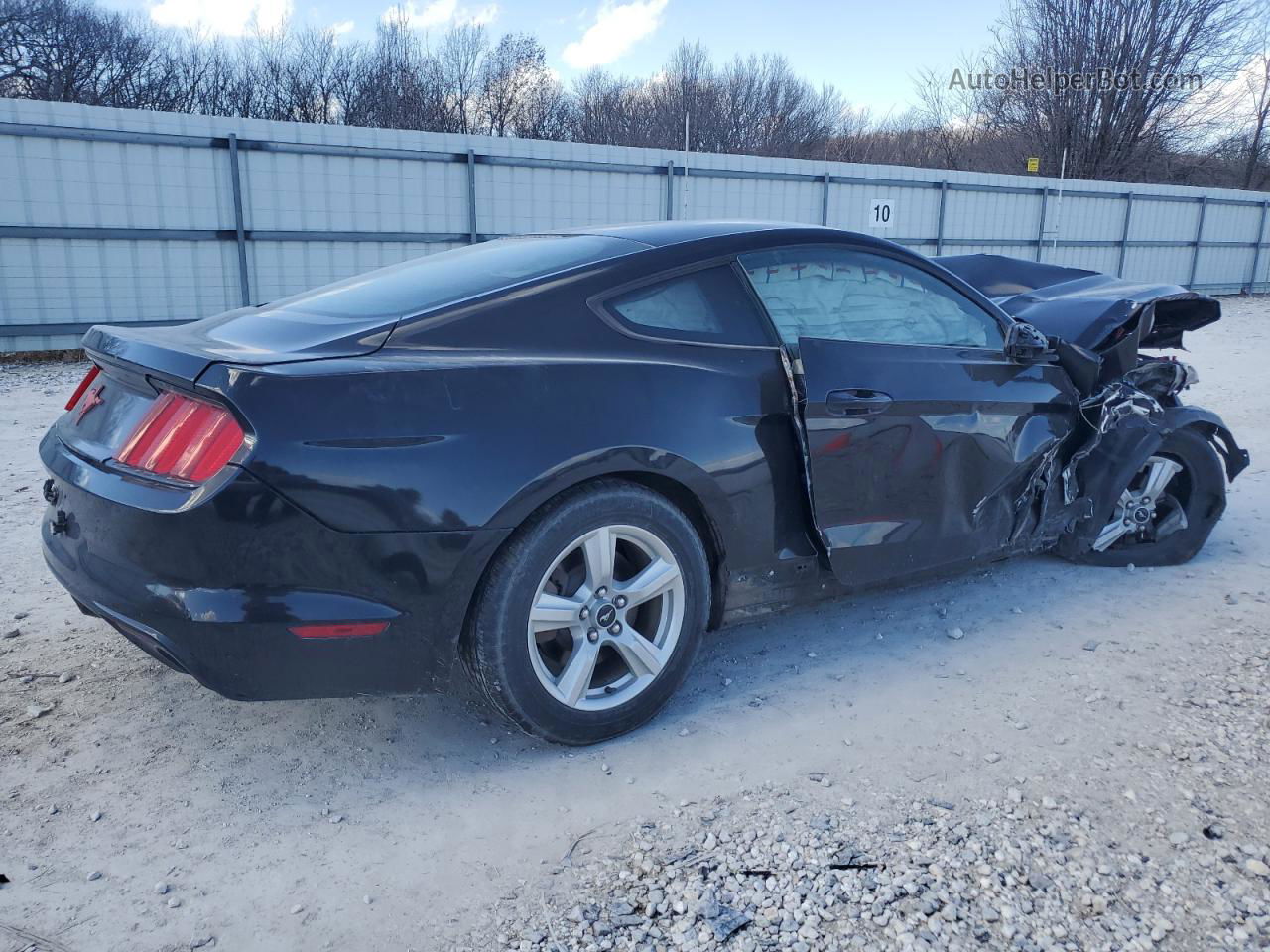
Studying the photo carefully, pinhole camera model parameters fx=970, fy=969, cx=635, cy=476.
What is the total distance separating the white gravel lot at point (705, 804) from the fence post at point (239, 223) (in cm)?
887

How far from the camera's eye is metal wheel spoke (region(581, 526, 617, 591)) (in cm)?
272

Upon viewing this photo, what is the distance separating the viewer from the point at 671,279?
302 centimetres

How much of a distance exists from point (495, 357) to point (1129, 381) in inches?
123

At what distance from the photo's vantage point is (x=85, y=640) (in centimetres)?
350

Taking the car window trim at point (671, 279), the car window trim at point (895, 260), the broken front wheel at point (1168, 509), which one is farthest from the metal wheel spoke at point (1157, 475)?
the car window trim at point (671, 279)

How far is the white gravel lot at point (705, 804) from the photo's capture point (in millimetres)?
2121

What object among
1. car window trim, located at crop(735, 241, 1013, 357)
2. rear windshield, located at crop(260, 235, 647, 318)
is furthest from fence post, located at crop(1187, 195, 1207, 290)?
rear windshield, located at crop(260, 235, 647, 318)

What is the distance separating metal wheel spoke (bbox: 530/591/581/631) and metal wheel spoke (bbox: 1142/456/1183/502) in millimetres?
3034

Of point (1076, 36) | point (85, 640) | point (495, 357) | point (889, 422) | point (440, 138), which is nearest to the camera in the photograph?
point (495, 357)

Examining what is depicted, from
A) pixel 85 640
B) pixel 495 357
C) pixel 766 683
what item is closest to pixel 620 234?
pixel 495 357

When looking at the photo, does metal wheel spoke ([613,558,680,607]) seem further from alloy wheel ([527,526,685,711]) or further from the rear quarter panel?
the rear quarter panel

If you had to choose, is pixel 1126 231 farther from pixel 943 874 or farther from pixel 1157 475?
pixel 943 874

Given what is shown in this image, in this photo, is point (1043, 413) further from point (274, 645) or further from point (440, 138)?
point (440, 138)

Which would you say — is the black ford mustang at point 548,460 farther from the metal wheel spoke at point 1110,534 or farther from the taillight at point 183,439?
the metal wheel spoke at point 1110,534
